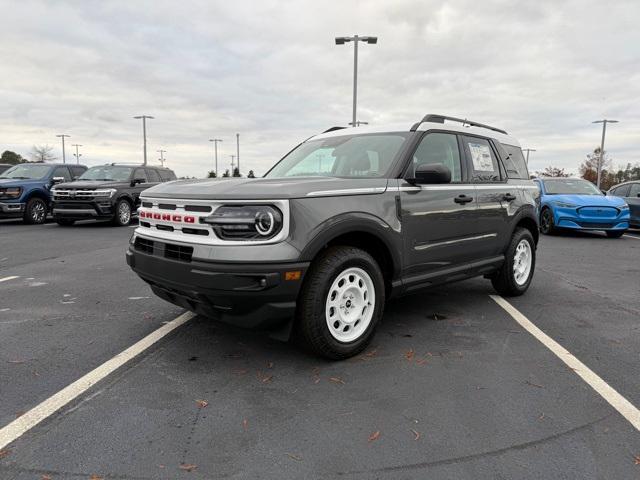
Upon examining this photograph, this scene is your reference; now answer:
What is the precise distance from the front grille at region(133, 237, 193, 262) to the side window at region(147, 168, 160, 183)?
11923 mm

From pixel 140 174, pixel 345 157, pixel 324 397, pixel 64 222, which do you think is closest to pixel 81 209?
pixel 64 222

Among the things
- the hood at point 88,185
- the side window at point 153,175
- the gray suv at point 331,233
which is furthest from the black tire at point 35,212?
the gray suv at point 331,233

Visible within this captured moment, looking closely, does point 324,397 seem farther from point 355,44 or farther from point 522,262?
point 355,44

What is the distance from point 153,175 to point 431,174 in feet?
42.8

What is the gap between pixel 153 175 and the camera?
15148 millimetres

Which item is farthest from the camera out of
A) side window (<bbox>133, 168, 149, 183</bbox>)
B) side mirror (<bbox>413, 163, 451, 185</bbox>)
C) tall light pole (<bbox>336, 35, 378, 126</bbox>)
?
tall light pole (<bbox>336, 35, 378, 126</bbox>)

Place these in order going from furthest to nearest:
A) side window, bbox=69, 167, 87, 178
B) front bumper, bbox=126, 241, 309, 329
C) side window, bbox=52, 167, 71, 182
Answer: side window, bbox=69, 167, 87, 178 < side window, bbox=52, 167, 71, 182 < front bumper, bbox=126, 241, 309, 329

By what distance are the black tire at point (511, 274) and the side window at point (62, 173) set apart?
14.2 m

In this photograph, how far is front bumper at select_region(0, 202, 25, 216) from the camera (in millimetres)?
13344

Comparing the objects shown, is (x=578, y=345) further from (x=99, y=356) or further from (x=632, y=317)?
(x=99, y=356)

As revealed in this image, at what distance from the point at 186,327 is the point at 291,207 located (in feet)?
5.79

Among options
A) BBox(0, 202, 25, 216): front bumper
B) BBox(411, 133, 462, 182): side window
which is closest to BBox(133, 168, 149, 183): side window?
BBox(0, 202, 25, 216): front bumper

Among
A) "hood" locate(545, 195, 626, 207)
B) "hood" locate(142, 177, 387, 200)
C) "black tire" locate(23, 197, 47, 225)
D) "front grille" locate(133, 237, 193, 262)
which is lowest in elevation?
"black tire" locate(23, 197, 47, 225)

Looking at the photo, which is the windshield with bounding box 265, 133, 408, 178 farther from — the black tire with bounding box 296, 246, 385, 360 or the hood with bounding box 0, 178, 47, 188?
the hood with bounding box 0, 178, 47, 188
